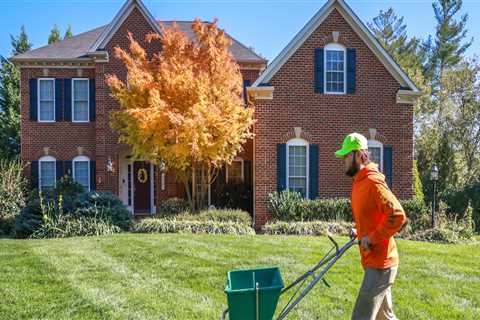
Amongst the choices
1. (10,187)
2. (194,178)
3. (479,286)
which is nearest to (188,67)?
(194,178)

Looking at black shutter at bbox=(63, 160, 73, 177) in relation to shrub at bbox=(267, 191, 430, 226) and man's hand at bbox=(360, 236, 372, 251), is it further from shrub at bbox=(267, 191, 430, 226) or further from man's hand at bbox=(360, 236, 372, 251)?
man's hand at bbox=(360, 236, 372, 251)

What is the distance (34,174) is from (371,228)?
16836mm

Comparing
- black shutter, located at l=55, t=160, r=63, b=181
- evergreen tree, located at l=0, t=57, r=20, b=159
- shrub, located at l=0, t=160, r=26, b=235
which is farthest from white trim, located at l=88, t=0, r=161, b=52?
evergreen tree, located at l=0, t=57, r=20, b=159

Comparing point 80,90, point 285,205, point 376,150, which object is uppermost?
point 80,90

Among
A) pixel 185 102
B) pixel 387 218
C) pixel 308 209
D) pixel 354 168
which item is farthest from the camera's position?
pixel 308 209

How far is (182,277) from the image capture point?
22.2ft

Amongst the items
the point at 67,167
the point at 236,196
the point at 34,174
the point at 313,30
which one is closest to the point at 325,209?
the point at 236,196

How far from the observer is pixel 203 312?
17.0ft

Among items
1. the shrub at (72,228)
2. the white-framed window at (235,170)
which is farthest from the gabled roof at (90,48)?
the shrub at (72,228)

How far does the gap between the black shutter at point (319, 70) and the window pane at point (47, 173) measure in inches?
439

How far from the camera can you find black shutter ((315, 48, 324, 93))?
14.6 m

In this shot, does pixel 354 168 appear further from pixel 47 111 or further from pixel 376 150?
pixel 47 111

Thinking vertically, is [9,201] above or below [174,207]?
above

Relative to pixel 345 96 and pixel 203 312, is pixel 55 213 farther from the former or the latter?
pixel 345 96
